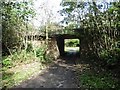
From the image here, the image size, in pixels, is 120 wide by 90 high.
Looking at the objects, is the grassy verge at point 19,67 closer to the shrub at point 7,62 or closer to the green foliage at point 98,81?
the shrub at point 7,62

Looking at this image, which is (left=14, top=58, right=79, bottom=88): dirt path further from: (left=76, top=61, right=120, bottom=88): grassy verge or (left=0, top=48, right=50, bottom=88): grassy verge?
(left=0, top=48, right=50, bottom=88): grassy verge

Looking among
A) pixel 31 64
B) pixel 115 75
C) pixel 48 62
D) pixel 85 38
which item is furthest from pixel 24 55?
pixel 115 75

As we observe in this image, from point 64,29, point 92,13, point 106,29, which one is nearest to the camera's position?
point 106,29

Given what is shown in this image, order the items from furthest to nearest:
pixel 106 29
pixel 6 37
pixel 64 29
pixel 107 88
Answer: pixel 64 29, pixel 6 37, pixel 106 29, pixel 107 88

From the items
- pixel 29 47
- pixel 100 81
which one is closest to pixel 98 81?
pixel 100 81

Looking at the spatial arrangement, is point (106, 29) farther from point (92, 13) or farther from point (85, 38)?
point (85, 38)

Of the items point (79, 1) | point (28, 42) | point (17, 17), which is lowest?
point (28, 42)

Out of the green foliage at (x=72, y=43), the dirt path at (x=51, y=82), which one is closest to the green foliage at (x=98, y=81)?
the dirt path at (x=51, y=82)

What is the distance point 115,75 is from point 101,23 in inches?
173

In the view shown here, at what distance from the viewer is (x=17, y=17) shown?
642 inches

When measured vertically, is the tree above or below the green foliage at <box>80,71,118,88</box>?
above

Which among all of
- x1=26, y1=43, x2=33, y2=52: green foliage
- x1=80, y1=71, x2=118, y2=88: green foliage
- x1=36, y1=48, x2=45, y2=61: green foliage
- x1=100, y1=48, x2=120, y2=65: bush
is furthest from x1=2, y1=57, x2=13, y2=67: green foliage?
x1=100, y1=48, x2=120, y2=65: bush

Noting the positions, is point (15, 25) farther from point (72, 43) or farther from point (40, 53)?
point (72, 43)

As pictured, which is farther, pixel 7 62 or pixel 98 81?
pixel 7 62
